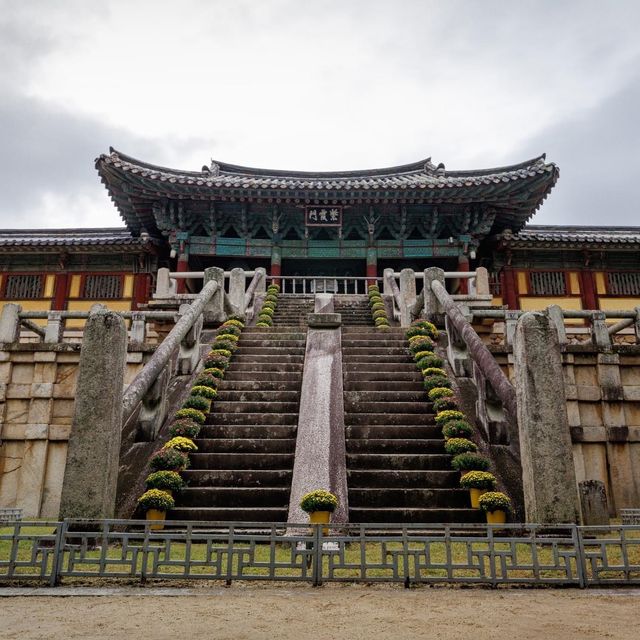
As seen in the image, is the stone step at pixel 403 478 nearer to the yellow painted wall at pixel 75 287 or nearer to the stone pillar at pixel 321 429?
the stone pillar at pixel 321 429

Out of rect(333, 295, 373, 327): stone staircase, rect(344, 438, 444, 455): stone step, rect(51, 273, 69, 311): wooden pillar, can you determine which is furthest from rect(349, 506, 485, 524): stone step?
rect(51, 273, 69, 311): wooden pillar

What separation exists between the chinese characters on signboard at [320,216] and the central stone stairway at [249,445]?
994 centimetres

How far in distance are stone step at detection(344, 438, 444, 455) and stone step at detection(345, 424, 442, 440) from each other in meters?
0.21

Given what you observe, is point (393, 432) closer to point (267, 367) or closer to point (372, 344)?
point (267, 367)

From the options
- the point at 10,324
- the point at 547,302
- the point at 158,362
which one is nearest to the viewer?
the point at 158,362

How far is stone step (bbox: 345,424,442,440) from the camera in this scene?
8.77 metres

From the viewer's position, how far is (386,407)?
9.55m

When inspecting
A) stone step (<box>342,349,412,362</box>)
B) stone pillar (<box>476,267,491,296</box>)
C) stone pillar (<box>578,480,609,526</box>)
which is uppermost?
stone pillar (<box>476,267,491,296</box>)

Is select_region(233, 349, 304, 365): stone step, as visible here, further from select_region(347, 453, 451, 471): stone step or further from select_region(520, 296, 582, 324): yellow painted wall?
select_region(520, 296, 582, 324): yellow painted wall

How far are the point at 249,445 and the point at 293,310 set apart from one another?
8433 mm

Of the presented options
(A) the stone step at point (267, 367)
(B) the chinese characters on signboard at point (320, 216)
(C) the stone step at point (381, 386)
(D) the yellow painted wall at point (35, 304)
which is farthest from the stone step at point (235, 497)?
(D) the yellow painted wall at point (35, 304)

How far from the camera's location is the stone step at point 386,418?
914 cm

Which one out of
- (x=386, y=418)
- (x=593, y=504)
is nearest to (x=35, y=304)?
(x=386, y=418)

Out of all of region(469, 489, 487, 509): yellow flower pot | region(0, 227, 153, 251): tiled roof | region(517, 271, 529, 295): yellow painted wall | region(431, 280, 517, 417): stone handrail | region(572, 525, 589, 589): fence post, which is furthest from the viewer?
region(517, 271, 529, 295): yellow painted wall
